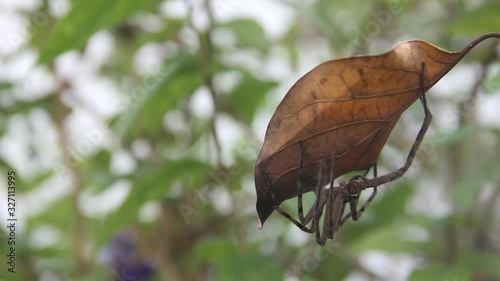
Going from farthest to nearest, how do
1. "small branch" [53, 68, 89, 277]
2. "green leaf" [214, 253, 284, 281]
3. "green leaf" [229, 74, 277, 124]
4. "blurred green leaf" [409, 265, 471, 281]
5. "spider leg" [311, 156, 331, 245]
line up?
"small branch" [53, 68, 89, 277], "green leaf" [229, 74, 277, 124], "blurred green leaf" [409, 265, 471, 281], "green leaf" [214, 253, 284, 281], "spider leg" [311, 156, 331, 245]

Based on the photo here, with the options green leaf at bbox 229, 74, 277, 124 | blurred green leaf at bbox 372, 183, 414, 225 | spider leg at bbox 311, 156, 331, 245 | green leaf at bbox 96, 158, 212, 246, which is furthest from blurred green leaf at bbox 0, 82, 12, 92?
blurred green leaf at bbox 372, 183, 414, 225

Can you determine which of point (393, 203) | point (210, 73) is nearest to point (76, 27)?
point (210, 73)

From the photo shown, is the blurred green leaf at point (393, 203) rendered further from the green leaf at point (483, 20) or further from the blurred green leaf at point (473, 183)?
the green leaf at point (483, 20)

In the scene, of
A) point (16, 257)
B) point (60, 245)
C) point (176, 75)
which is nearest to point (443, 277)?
point (176, 75)

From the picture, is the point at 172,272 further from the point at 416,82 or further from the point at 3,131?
the point at 416,82

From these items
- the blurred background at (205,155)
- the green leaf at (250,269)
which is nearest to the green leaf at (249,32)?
the blurred background at (205,155)

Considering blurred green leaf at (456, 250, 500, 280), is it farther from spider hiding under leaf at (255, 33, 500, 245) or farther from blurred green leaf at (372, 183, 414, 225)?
spider hiding under leaf at (255, 33, 500, 245)

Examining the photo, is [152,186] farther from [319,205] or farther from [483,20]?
[483,20]
